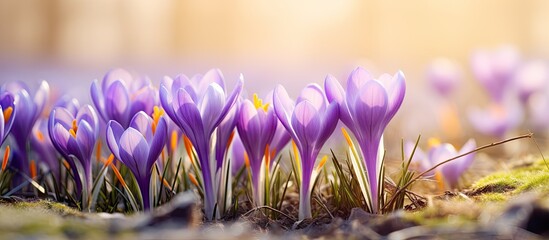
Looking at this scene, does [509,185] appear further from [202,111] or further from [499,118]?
[499,118]

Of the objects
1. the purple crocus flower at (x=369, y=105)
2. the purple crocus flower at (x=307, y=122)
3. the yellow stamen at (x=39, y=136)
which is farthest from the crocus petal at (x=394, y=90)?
the yellow stamen at (x=39, y=136)

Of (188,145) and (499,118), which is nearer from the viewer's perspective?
(188,145)

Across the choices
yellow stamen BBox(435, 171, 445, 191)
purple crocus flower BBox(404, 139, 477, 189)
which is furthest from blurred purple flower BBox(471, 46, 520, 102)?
yellow stamen BBox(435, 171, 445, 191)

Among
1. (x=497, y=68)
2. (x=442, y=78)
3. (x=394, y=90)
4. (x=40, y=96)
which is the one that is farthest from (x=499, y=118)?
(x=40, y=96)

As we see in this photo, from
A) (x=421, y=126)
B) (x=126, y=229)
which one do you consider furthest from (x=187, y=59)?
(x=126, y=229)

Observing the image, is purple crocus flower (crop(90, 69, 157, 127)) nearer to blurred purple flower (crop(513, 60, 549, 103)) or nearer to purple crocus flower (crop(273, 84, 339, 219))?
purple crocus flower (crop(273, 84, 339, 219))

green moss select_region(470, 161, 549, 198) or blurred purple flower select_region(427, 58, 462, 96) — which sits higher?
blurred purple flower select_region(427, 58, 462, 96)

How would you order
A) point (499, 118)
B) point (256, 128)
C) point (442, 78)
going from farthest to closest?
point (442, 78) < point (499, 118) < point (256, 128)
